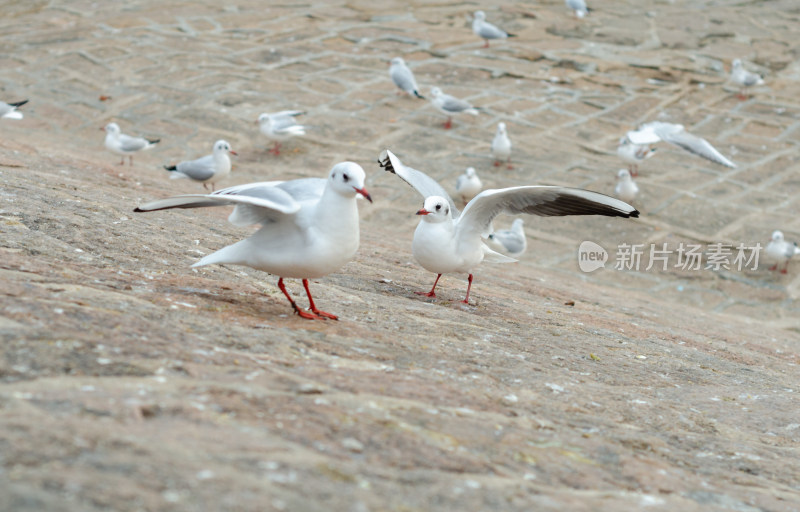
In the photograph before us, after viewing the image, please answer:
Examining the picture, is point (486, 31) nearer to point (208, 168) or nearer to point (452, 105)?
point (452, 105)

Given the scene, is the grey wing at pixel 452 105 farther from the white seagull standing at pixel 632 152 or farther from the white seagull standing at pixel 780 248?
the white seagull standing at pixel 780 248

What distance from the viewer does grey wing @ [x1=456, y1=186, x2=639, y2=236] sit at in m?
4.01

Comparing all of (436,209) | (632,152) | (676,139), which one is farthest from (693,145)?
(436,209)

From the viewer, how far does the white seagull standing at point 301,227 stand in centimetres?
324

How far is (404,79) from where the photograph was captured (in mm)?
11086

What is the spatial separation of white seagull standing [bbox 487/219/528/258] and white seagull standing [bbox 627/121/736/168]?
1.78 m

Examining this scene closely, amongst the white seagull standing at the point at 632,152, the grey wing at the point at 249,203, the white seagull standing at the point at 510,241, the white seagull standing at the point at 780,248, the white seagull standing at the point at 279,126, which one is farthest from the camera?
the white seagull standing at the point at 279,126

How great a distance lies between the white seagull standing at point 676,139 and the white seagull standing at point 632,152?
10.4 inches

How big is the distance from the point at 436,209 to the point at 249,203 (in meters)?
1.68

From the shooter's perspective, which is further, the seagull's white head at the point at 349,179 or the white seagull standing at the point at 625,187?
the white seagull standing at the point at 625,187

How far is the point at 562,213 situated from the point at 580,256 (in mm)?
3943

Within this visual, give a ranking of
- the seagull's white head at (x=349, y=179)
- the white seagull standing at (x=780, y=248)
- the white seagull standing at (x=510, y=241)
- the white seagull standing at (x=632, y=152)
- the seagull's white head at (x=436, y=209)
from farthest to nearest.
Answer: the white seagull standing at (x=632, y=152) → the white seagull standing at (x=780, y=248) → the white seagull standing at (x=510, y=241) → the seagull's white head at (x=436, y=209) → the seagull's white head at (x=349, y=179)

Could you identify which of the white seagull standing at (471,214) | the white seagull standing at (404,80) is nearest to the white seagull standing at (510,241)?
the white seagull standing at (471,214)

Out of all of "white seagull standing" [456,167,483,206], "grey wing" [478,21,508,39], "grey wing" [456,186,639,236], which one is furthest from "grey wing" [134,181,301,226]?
"grey wing" [478,21,508,39]
